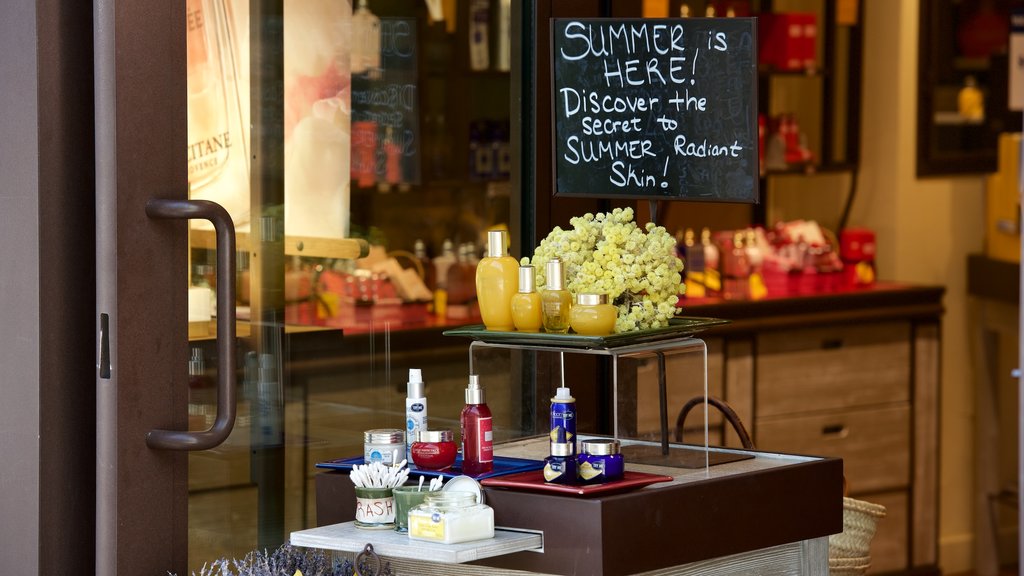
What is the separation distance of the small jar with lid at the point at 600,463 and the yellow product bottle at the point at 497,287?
29 centimetres

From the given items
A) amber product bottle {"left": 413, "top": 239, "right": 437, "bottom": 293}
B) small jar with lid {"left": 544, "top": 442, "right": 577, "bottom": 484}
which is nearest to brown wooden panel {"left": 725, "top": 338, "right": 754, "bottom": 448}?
amber product bottle {"left": 413, "top": 239, "right": 437, "bottom": 293}

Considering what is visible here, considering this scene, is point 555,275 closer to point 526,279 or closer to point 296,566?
point 526,279

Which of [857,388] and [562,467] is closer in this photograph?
[562,467]

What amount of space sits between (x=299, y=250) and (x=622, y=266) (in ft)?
2.79

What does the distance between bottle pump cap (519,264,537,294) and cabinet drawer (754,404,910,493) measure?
2.91 meters

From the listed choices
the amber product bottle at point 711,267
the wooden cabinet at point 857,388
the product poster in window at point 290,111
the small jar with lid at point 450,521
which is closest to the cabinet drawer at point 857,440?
the wooden cabinet at point 857,388

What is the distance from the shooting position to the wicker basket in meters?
3.05

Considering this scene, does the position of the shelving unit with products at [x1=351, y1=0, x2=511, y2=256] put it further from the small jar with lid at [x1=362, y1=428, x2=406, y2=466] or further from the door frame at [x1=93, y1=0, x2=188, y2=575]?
the small jar with lid at [x1=362, y1=428, x2=406, y2=466]

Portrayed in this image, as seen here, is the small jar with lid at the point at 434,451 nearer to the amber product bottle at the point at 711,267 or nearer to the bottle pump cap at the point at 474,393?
the bottle pump cap at the point at 474,393

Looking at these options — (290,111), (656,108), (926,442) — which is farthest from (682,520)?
(926,442)

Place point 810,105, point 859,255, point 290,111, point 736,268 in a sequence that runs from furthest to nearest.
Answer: point 810,105 < point 859,255 < point 736,268 < point 290,111

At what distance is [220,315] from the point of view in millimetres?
2377

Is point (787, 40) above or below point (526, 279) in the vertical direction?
above

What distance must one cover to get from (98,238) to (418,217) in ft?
7.84
